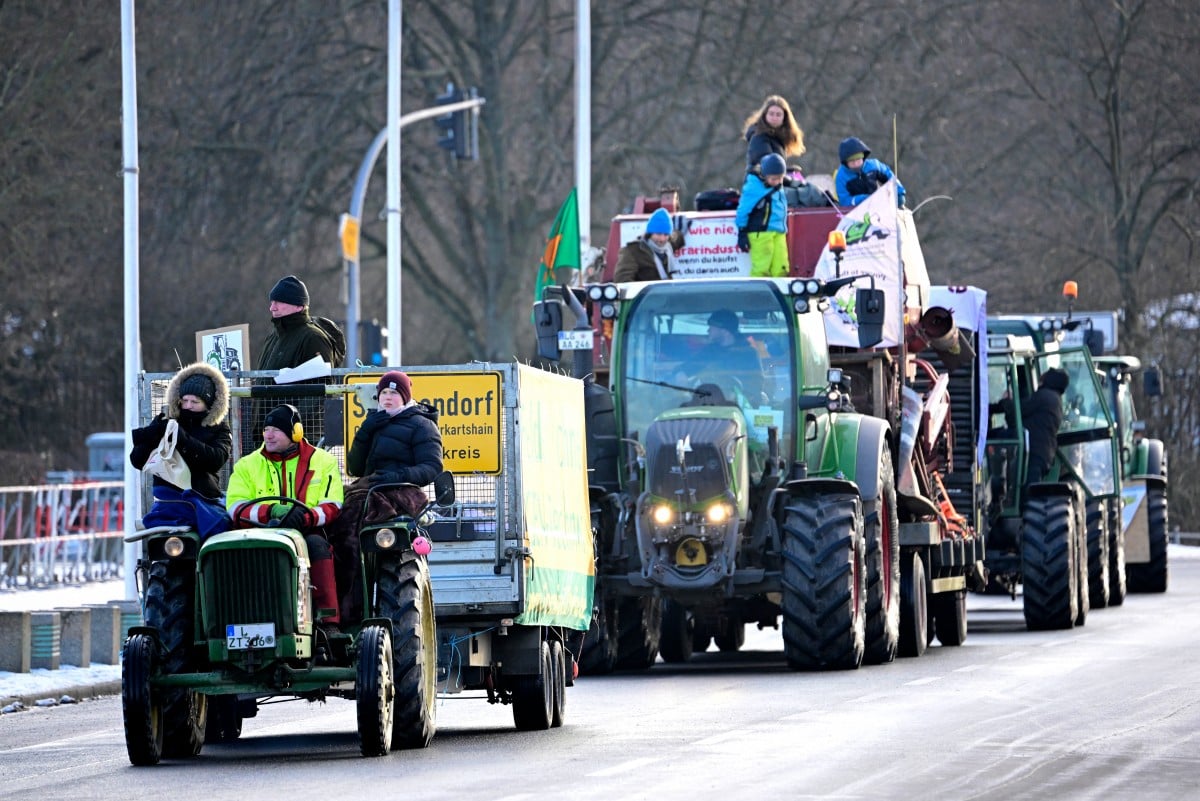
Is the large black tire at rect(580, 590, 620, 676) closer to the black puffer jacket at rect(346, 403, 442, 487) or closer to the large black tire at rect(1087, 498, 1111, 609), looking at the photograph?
the black puffer jacket at rect(346, 403, 442, 487)

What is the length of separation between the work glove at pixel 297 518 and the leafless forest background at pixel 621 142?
3126 centimetres

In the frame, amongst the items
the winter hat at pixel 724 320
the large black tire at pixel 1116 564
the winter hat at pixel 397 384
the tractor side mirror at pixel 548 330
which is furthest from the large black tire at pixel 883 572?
the large black tire at pixel 1116 564

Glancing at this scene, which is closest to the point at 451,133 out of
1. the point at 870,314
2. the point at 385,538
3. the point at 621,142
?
the point at 621,142

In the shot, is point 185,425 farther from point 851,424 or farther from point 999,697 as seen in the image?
point 851,424

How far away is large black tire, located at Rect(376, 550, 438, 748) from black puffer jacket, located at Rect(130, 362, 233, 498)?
113 cm

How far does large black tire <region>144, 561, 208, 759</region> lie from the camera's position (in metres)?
14.2

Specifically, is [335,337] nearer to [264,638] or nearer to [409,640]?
[409,640]

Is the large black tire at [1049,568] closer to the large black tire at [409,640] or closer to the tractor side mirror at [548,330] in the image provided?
the tractor side mirror at [548,330]

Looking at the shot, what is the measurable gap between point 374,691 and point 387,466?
4.55 feet

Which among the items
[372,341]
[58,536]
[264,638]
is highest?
[372,341]

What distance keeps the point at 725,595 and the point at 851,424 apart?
2.08 meters

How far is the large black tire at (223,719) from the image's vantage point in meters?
16.0

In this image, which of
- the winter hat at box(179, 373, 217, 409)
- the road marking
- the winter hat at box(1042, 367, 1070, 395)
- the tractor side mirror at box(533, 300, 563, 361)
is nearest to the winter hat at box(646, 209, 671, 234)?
the tractor side mirror at box(533, 300, 563, 361)

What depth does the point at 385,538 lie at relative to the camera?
14.3m
